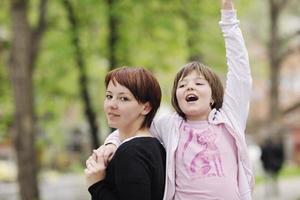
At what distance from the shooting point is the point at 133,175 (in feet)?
10.6

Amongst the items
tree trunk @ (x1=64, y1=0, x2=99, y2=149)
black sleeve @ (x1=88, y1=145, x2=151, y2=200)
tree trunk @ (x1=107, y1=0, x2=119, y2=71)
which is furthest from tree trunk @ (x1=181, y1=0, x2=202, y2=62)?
black sleeve @ (x1=88, y1=145, x2=151, y2=200)

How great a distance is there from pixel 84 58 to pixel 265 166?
630 centimetres

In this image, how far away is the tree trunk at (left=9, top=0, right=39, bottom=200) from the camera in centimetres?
1261

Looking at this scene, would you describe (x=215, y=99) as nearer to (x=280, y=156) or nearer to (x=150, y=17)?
(x=150, y=17)

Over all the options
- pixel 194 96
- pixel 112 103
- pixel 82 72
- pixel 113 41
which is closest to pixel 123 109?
pixel 112 103

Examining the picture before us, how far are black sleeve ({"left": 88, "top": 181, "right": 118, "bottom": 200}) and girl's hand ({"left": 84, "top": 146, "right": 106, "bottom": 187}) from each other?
0.02 m

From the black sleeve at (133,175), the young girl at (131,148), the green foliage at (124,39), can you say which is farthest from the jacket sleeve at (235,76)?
the green foliage at (124,39)

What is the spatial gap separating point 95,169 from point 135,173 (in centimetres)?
22

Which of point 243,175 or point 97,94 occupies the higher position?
point 243,175

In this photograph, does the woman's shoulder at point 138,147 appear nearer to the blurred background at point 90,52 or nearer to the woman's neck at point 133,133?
the woman's neck at point 133,133

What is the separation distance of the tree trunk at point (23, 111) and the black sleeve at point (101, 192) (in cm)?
943

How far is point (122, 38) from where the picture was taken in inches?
620

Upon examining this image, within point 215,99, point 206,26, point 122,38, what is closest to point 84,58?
Answer: point 122,38

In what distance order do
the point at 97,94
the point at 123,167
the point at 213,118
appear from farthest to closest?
1. the point at 97,94
2. the point at 213,118
3. the point at 123,167
